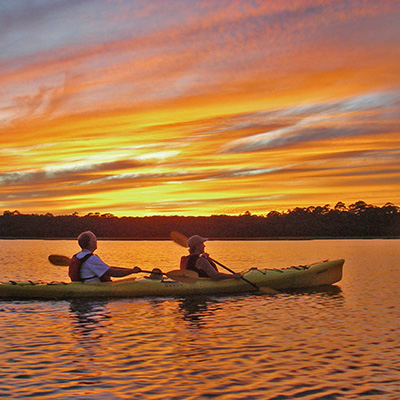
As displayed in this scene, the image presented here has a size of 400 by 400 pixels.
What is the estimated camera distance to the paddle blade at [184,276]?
42.4 ft

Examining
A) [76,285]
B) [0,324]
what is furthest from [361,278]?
[0,324]

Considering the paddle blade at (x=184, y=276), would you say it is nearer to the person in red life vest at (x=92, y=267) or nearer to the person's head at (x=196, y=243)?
the person's head at (x=196, y=243)

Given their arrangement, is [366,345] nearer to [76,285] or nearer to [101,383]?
[101,383]

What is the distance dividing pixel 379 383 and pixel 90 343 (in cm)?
419

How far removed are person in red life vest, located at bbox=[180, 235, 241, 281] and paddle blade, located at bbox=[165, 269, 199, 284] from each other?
151 millimetres

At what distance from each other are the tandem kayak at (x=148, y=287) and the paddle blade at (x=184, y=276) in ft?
0.49

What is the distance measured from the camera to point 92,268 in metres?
12.4

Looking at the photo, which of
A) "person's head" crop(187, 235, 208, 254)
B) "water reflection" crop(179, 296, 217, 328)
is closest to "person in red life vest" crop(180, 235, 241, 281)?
"person's head" crop(187, 235, 208, 254)

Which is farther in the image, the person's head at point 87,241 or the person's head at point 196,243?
the person's head at point 196,243

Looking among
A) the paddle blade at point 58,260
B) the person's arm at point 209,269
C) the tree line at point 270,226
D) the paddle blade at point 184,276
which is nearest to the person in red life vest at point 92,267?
the paddle blade at point 184,276

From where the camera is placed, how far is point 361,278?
20.2 metres

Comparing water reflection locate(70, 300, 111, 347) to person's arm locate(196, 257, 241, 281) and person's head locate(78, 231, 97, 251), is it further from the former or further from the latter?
person's arm locate(196, 257, 241, 281)

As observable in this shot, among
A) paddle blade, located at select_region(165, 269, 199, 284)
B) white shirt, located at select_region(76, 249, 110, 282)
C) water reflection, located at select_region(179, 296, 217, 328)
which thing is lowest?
water reflection, located at select_region(179, 296, 217, 328)

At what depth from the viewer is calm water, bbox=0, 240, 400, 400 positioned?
5.67 m
